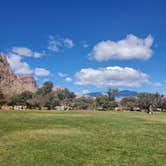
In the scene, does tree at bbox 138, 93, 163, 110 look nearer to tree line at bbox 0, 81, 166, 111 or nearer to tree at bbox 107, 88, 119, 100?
tree line at bbox 0, 81, 166, 111

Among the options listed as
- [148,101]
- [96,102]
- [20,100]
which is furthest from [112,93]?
[20,100]

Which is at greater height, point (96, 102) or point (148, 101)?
point (148, 101)

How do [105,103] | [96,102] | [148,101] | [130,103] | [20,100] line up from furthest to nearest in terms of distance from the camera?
[148,101] < [130,103] < [96,102] < [105,103] < [20,100]

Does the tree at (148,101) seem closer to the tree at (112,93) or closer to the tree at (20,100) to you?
the tree at (112,93)

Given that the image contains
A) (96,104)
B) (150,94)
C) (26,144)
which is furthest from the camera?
(150,94)

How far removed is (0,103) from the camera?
106688mm

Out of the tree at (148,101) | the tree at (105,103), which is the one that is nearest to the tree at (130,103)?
the tree at (148,101)

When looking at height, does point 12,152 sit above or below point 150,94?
below

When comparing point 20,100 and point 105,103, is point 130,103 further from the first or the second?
point 20,100

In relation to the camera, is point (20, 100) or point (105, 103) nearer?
point (20, 100)

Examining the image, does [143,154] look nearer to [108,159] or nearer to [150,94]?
[108,159]

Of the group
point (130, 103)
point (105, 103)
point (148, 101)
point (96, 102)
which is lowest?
point (105, 103)

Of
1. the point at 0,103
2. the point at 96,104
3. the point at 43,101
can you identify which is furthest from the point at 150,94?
the point at 0,103

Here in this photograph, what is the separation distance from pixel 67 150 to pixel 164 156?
15.8 feet
